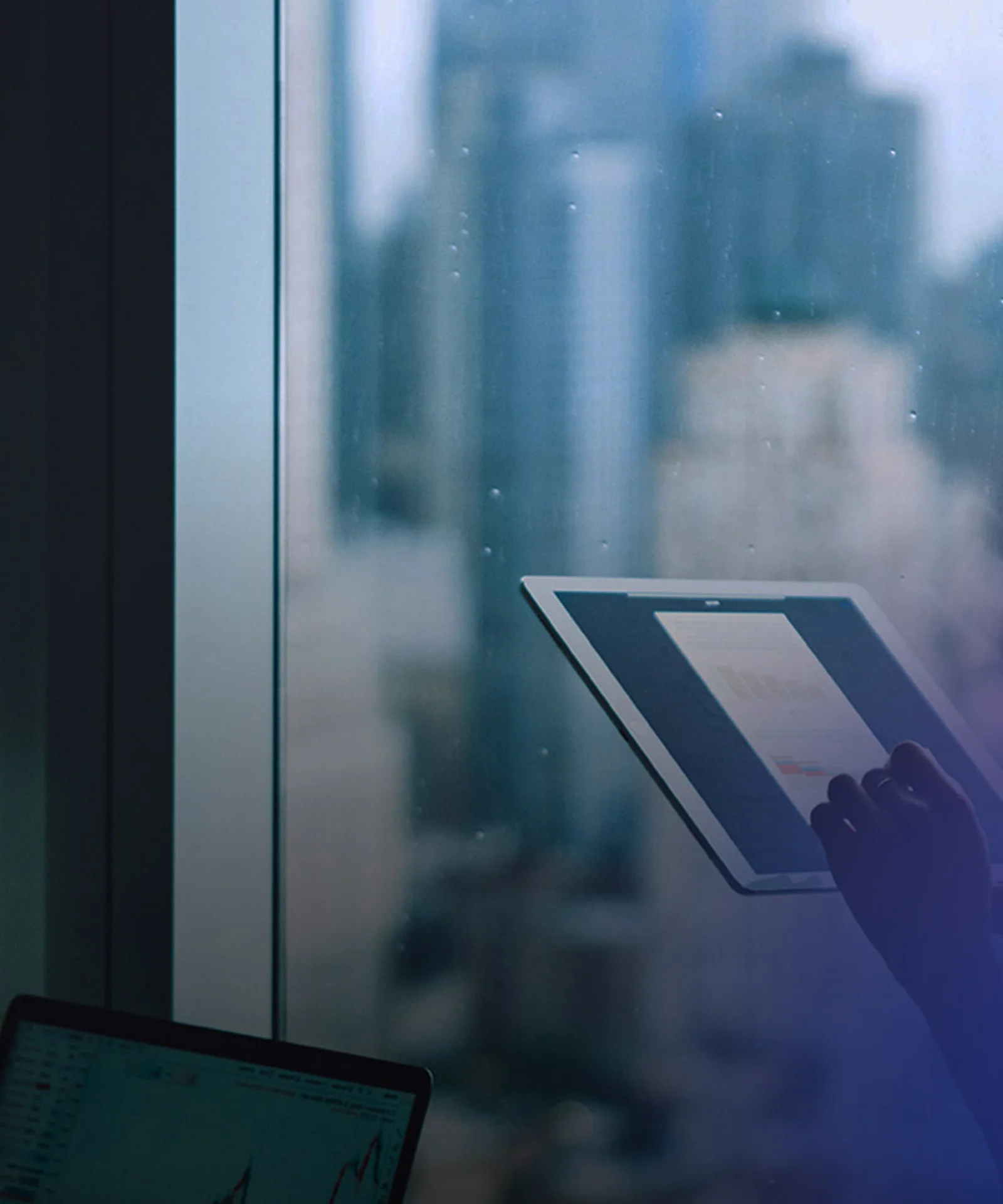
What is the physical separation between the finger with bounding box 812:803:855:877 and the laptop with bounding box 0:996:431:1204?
30cm

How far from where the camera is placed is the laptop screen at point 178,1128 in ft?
2.30

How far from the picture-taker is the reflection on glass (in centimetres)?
95

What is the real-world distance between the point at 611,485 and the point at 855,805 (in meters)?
0.30

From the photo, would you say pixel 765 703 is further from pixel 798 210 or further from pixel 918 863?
pixel 798 210

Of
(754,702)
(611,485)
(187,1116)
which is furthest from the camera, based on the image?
(611,485)

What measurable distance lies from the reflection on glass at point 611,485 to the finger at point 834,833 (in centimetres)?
14

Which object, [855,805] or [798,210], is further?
[798,210]

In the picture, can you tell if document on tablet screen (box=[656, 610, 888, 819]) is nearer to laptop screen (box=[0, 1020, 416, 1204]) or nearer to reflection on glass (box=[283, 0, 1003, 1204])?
reflection on glass (box=[283, 0, 1003, 1204])

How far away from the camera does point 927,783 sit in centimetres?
81

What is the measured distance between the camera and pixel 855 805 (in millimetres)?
807

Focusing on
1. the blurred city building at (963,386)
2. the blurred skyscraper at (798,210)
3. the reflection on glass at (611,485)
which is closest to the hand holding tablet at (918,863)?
the reflection on glass at (611,485)

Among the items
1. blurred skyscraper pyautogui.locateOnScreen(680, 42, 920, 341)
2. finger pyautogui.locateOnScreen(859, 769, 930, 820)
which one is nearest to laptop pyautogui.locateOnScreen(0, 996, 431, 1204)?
finger pyautogui.locateOnScreen(859, 769, 930, 820)

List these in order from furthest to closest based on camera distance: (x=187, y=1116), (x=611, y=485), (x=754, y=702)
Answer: (x=611, y=485)
(x=754, y=702)
(x=187, y=1116)

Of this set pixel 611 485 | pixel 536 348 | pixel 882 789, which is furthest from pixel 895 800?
pixel 536 348
